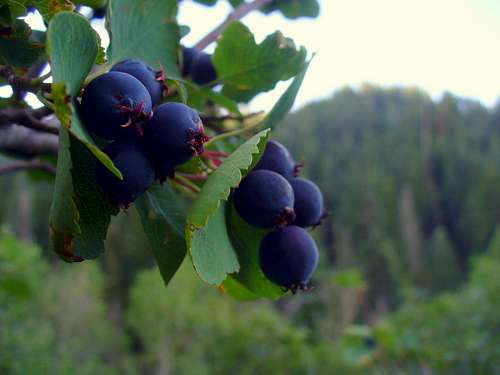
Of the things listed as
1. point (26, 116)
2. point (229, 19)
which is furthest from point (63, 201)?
point (229, 19)

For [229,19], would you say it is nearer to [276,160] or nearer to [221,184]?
[276,160]

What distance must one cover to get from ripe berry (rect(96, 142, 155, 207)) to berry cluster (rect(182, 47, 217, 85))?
17.0 inches

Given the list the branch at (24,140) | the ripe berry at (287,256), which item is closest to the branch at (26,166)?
the branch at (24,140)

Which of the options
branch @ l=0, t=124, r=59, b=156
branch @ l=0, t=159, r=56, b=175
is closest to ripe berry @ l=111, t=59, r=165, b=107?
branch @ l=0, t=124, r=59, b=156

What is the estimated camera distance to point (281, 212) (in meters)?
0.60

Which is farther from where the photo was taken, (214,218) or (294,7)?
(294,7)

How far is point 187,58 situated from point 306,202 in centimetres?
41

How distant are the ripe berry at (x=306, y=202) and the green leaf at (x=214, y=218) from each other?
115mm

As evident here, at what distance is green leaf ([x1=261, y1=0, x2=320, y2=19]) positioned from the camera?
1.24 metres

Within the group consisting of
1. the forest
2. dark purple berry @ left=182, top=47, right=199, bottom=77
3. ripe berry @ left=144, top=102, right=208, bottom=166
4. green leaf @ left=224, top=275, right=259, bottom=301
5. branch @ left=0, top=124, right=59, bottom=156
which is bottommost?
the forest

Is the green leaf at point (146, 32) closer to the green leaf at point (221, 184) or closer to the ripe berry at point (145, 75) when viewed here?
the ripe berry at point (145, 75)

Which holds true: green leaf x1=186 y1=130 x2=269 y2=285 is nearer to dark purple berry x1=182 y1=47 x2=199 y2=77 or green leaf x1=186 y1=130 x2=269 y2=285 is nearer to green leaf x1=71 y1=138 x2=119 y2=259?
green leaf x1=71 y1=138 x2=119 y2=259

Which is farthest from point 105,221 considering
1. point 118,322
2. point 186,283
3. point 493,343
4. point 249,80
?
point 118,322

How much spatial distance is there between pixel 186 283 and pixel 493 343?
315 inches
